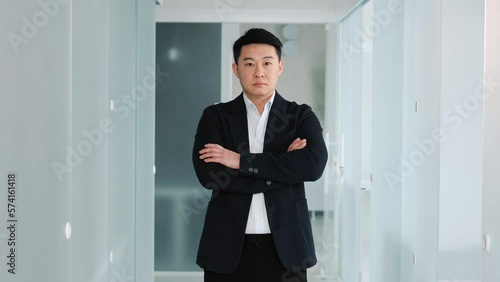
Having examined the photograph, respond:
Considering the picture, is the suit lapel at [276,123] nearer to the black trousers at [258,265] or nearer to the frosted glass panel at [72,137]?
the black trousers at [258,265]

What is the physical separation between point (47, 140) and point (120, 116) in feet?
6.52

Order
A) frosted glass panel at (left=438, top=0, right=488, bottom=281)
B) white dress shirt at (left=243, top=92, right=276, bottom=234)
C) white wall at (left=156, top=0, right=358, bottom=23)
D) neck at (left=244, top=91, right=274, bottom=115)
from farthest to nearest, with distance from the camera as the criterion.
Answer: white wall at (left=156, top=0, right=358, bottom=23)
frosted glass panel at (left=438, top=0, right=488, bottom=281)
neck at (left=244, top=91, right=274, bottom=115)
white dress shirt at (left=243, top=92, right=276, bottom=234)

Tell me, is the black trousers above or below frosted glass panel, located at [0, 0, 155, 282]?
below

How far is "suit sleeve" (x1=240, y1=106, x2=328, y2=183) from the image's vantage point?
8.73 ft

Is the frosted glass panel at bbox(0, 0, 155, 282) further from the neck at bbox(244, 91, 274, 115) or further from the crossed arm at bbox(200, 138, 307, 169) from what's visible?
the neck at bbox(244, 91, 274, 115)

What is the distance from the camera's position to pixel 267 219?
2.57m

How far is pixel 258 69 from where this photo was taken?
2693 millimetres

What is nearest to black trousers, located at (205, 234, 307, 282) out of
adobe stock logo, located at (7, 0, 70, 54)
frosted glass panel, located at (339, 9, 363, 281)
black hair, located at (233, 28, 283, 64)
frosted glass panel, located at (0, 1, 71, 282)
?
frosted glass panel, located at (0, 1, 71, 282)

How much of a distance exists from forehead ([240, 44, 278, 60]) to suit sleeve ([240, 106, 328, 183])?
266mm

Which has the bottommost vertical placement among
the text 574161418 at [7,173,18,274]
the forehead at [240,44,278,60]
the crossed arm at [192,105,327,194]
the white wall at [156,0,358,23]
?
the text 574161418 at [7,173,18,274]

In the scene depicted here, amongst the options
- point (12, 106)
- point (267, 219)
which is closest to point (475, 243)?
point (267, 219)

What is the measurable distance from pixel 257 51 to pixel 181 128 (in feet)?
10.1

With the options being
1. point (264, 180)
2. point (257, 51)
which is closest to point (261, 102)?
point (257, 51)

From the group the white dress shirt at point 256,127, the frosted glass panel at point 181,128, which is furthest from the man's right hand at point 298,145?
the frosted glass panel at point 181,128
